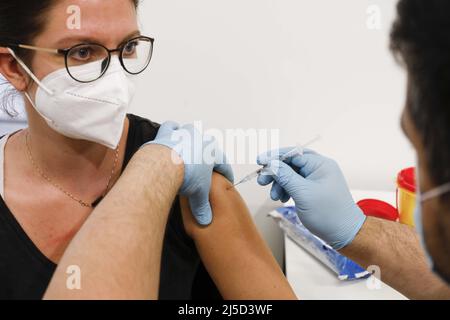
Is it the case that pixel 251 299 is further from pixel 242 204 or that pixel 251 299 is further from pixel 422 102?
pixel 422 102

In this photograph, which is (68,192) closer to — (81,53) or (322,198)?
(81,53)

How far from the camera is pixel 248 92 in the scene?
6.23ft

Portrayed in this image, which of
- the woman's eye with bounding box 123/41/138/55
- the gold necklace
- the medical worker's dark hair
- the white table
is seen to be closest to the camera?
the medical worker's dark hair

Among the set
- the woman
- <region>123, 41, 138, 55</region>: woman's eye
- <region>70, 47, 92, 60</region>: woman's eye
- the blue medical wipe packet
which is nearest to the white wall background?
the blue medical wipe packet

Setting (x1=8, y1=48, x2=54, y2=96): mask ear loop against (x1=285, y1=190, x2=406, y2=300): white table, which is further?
(x1=285, y1=190, x2=406, y2=300): white table

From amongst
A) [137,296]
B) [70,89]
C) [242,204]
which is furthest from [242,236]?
[70,89]

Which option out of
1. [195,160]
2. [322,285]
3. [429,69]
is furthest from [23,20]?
[322,285]

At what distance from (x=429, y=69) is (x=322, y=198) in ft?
2.27

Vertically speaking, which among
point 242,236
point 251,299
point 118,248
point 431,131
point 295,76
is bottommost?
point 251,299

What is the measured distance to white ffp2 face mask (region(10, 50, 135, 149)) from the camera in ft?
3.62

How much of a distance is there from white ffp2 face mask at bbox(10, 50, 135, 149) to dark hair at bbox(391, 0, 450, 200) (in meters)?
0.78

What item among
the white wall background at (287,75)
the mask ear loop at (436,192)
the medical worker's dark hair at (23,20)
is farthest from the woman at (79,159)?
the mask ear loop at (436,192)

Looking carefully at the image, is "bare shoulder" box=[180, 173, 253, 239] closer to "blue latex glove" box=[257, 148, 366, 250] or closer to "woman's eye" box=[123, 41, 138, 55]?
"blue latex glove" box=[257, 148, 366, 250]

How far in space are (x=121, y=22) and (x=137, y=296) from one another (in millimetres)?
719
